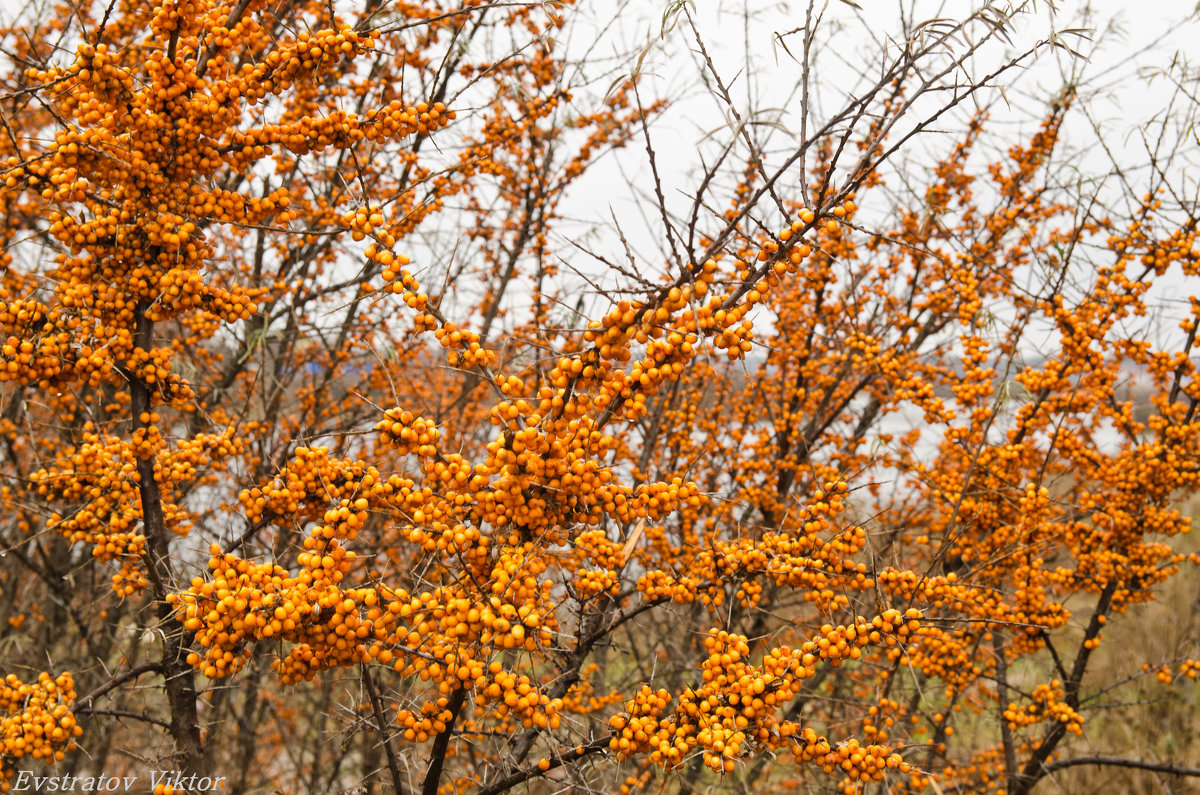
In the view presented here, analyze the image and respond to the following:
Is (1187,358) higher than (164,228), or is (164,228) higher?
(1187,358)

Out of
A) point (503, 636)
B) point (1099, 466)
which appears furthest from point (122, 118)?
point (1099, 466)

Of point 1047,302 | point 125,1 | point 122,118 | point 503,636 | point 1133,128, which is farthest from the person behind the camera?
point 125,1

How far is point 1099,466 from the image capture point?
580 cm

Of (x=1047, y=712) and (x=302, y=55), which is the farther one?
(x=1047, y=712)

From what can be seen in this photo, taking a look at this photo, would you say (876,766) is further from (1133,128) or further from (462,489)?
(1133,128)

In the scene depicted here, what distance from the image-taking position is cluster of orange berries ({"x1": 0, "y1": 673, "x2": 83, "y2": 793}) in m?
2.96

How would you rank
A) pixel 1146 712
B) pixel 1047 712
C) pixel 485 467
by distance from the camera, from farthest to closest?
1. pixel 1146 712
2. pixel 1047 712
3. pixel 485 467

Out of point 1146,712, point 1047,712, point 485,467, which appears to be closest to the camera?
point 485,467

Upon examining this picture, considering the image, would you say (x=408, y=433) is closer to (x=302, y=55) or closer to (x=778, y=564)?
(x=778, y=564)

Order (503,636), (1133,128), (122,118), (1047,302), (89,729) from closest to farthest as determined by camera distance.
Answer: (503,636)
(122,118)
(1133,128)
(1047,302)
(89,729)

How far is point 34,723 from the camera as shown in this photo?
118 inches

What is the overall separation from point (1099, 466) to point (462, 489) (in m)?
5.69

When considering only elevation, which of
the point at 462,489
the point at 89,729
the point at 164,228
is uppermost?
the point at 164,228

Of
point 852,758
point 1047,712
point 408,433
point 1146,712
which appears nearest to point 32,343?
point 408,433
